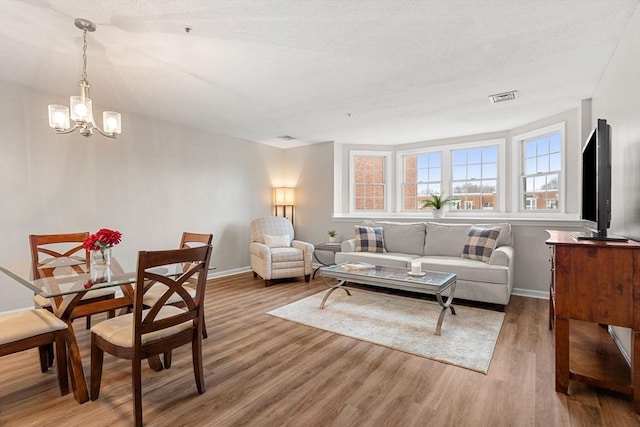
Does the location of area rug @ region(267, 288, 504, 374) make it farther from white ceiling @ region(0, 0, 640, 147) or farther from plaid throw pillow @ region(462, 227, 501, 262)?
white ceiling @ region(0, 0, 640, 147)

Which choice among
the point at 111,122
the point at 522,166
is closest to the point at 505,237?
the point at 522,166

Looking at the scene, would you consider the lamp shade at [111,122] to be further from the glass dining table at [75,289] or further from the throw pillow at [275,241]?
the throw pillow at [275,241]

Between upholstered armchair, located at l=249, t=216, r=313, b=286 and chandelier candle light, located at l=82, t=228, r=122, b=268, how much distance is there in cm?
239

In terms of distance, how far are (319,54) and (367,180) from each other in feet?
12.2

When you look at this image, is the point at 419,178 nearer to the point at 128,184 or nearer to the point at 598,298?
the point at 598,298

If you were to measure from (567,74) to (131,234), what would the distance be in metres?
5.26

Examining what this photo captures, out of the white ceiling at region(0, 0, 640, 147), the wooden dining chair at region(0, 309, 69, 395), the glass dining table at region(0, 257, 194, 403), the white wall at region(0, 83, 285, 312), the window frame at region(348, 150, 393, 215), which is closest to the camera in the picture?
the wooden dining chair at region(0, 309, 69, 395)

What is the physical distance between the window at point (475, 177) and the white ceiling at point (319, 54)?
1.02m

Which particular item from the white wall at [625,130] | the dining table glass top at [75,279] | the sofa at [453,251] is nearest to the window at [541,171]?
the sofa at [453,251]

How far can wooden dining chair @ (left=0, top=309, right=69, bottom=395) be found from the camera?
172cm

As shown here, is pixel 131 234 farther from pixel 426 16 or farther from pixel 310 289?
pixel 426 16

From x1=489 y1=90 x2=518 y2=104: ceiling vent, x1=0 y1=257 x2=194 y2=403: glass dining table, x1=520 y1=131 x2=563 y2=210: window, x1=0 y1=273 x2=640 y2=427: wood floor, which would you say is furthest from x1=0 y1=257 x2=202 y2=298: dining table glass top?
x1=520 y1=131 x2=563 y2=210: window

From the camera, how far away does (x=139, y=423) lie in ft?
5.35

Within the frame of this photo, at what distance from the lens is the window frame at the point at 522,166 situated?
13.6 feet
